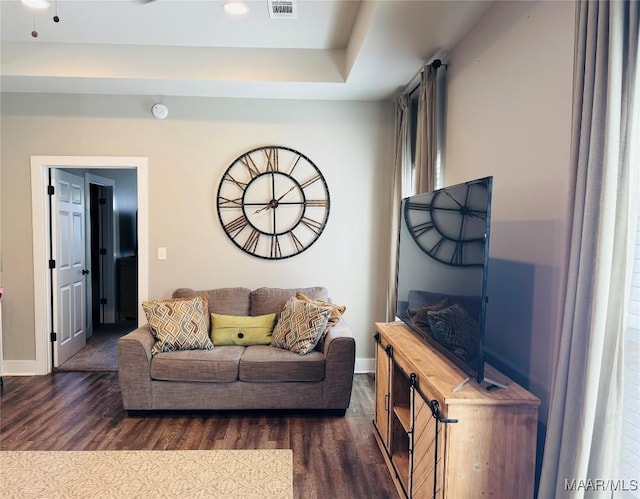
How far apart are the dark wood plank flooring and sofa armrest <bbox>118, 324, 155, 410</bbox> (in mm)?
150

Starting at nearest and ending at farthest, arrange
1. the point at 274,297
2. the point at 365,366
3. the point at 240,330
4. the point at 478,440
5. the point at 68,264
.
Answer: the point at 478,440
the point at 240,330
the point at 274,297
the point at 365,366
the point at 68,264

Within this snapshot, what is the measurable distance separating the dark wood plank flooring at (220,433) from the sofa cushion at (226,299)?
867 mm

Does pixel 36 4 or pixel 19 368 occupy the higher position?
pixel 36 4

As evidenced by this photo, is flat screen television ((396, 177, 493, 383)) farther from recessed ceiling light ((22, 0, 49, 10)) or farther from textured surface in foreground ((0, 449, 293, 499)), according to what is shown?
recessed ceiling light ((22, 0, 49, 10))

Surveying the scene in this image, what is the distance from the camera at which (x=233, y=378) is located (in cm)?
292

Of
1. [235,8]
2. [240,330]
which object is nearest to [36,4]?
[235,8]

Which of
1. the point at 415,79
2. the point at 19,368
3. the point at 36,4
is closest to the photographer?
the point at 36,4

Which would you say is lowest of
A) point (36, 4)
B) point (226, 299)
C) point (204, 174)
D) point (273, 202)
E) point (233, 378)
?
point (233, 378)

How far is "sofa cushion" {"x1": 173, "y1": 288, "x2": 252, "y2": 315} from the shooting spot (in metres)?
3.50

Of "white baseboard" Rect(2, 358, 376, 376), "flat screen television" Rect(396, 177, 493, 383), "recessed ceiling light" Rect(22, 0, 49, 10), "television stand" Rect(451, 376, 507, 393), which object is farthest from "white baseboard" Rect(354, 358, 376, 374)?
"recessed ceiling light" Rect(22, 0, 49, 10)

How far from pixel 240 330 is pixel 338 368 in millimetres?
919

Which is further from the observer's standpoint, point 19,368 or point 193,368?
point 19,368

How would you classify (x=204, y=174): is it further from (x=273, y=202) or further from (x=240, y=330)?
(x=240, y=330)

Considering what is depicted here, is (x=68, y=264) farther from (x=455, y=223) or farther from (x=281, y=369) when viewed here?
(x=455, y=223)
